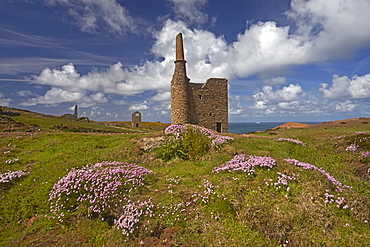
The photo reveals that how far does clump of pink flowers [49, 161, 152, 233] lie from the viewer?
6609mm

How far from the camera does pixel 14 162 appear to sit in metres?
12.3

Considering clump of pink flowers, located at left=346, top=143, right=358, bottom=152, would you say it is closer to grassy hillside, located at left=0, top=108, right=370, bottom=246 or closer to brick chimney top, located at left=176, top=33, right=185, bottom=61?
grassy hillside, located at left=0, top=108, right=370, bottom=246

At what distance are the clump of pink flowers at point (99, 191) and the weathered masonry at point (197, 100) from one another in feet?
68.2

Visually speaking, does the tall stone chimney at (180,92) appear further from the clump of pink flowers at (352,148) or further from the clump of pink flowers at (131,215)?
the clump of pink flowers at (131,215)

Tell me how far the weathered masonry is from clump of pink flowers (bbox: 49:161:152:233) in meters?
20.8

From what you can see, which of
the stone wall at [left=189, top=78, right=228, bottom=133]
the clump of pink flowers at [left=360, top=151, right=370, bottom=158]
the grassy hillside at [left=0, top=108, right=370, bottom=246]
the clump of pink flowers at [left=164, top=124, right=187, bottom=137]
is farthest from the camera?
the stone wall at [left=189, top=78, right=228, bottom=133]

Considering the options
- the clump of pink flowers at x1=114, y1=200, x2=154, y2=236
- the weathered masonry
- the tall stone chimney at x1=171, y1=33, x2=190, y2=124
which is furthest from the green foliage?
the weathered masonry

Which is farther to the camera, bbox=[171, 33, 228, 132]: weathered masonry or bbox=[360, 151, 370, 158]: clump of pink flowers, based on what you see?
bbox=[171, 33, 228, 132]: weathered masonry

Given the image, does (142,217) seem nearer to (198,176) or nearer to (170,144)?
(198,176)

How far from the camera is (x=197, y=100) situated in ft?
99.4

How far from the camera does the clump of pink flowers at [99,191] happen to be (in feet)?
21.7

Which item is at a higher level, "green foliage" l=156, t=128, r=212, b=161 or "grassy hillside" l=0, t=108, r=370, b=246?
"green foliage" l=156, t=128, r=212, b=161

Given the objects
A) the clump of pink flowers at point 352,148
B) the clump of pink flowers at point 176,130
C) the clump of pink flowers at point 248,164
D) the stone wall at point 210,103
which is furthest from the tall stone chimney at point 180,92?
the clump of pink flowers at point 248,164

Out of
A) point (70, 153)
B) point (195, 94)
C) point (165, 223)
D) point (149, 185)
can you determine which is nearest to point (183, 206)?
point (165, 223)
